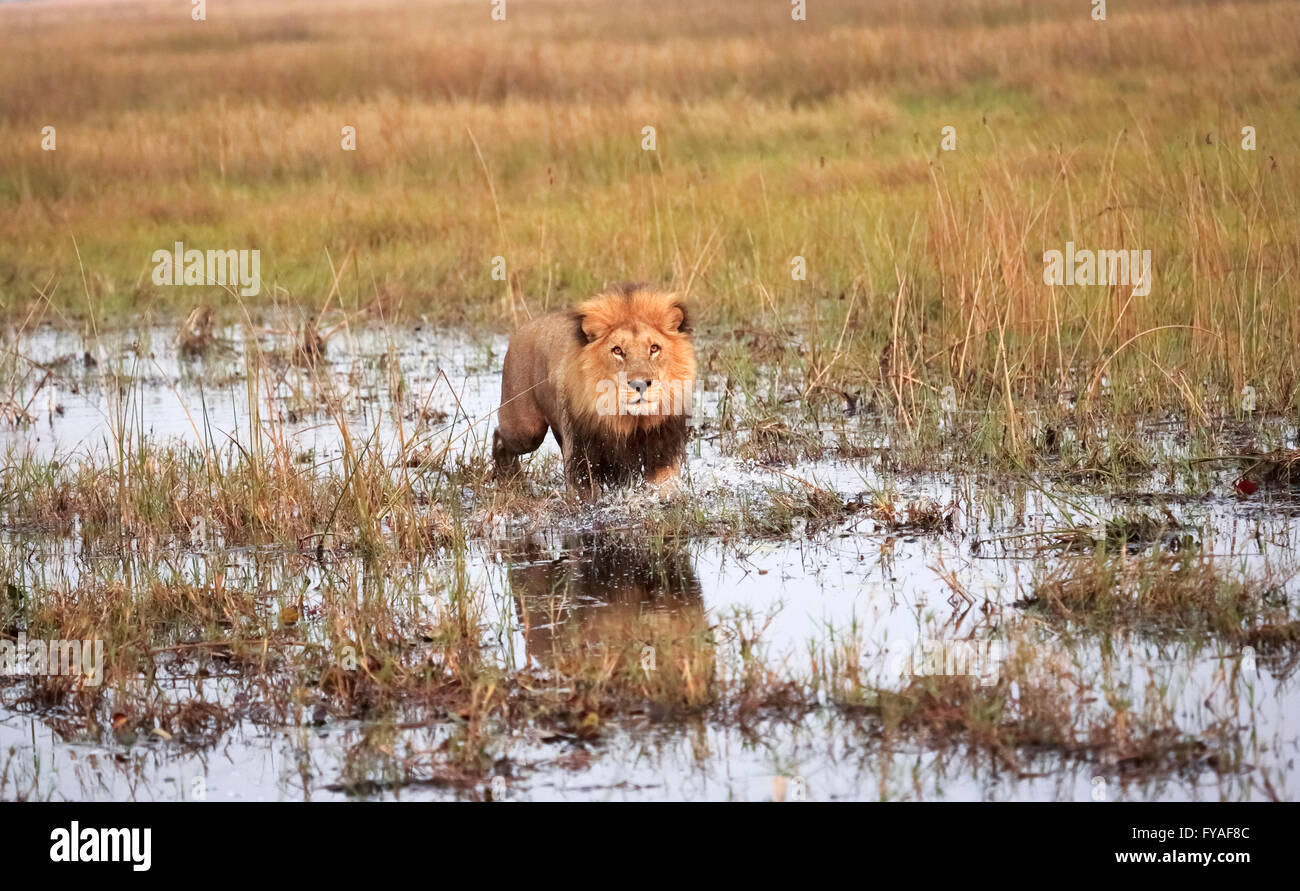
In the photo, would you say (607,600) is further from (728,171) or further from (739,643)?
(728,171)

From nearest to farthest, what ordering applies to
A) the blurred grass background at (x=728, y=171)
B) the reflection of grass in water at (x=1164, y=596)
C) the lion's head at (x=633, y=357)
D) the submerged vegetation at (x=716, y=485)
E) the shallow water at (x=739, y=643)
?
the shallow water at (x=739, y=643)
the submerged vegetation at (x=716, y=485)
the reflection of grass in water at (x=1164, y=596)
the lion's head at (x=633, y=357)
the blurred grass background at (x=728, y=171)

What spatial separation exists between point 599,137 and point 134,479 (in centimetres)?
1316

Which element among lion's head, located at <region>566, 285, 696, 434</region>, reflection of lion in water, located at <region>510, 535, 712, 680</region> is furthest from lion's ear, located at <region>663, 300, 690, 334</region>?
reflection of lion in water, located at <region>510, 535, 712, 680</region>

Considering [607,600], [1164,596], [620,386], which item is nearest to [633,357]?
[620,386]

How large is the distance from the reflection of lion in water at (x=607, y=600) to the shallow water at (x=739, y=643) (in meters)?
0.02

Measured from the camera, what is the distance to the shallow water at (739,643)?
454 cm

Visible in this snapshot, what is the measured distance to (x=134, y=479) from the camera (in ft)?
25.7

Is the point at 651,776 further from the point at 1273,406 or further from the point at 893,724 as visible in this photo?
the point at 1273,406

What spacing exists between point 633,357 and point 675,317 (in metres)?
0.34

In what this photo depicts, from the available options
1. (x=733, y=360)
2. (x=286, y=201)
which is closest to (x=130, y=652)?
(x=733, y=360)

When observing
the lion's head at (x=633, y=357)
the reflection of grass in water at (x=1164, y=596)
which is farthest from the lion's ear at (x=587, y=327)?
the reflection of grass in water at (x=1164, y=596)

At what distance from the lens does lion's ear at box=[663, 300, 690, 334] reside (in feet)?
26.5

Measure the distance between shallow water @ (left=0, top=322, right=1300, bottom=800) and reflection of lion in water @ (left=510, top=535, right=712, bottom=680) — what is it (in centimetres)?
2

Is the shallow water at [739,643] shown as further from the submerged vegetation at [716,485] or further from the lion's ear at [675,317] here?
the lion's ear at [675,317]
